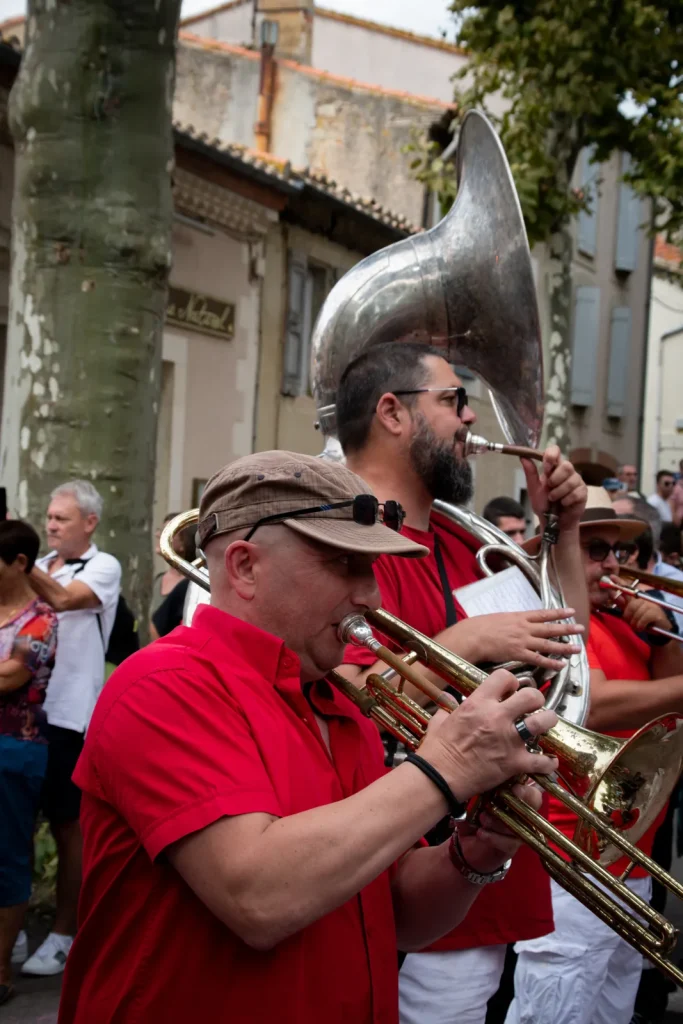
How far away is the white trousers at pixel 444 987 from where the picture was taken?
9.13 feet

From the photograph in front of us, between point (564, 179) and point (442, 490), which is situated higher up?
point (564, 179)

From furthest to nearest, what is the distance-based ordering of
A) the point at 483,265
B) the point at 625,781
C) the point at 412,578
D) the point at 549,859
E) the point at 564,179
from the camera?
the point at 564,179 < the point at 483,265 < the point at 412,578 < the point at 625,781 < the point at 549,859

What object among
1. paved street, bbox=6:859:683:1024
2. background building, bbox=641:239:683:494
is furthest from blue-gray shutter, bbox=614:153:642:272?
paved street, bbox=6:859:683:1024

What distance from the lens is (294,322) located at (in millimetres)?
15219

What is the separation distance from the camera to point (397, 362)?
316 centimetres

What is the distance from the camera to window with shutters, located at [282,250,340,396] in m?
15.1

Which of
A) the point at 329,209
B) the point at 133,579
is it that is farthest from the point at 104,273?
the point at 329,209

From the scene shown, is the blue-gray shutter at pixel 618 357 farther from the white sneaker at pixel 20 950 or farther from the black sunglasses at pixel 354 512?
the black sunglasses at pixel 354 512

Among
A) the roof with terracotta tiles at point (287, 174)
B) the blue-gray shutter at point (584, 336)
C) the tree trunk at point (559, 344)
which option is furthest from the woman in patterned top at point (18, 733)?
the blue-gray shutter at point (584, 336)

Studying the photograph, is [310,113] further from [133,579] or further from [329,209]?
[133,579]

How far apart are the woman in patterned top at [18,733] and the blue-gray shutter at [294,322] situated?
33.6ft

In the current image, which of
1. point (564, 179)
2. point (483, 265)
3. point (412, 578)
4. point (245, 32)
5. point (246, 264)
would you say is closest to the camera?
point (412, 578)

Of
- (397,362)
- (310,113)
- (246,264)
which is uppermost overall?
(310,113)

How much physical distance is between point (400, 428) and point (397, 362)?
18 centimetres
